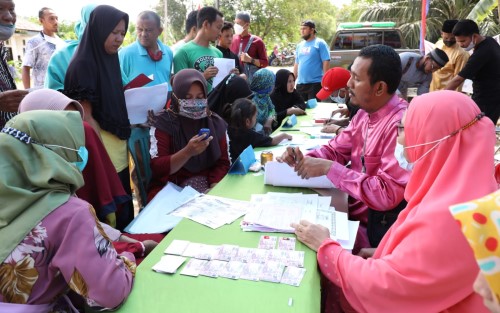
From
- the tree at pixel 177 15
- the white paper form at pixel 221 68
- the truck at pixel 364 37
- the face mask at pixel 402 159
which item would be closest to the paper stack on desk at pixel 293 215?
the face mask at pixel 402 159

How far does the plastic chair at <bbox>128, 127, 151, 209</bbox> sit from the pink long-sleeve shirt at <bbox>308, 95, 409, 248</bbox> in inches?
51.5

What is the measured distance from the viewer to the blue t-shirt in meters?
6.40

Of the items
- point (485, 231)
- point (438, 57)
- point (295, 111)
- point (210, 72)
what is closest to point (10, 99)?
point (210, 72)

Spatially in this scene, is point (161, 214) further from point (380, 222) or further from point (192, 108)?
point (380, 222)

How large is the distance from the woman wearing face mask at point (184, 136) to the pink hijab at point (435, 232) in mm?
1445

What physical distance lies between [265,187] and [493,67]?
12.4 feet

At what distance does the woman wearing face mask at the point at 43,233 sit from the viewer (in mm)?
1021

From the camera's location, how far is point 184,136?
8.41ft

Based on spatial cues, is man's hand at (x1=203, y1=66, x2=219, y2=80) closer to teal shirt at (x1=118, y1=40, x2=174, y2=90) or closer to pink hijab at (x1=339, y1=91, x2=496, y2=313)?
teal shirt at (x1=118, y1=40, x2=174, y2=90)

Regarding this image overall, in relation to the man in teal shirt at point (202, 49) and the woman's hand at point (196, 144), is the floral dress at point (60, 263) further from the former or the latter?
the man in teal shirt at point (202, 49)

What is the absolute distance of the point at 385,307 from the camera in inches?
47.2

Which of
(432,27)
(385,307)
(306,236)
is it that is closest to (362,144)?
(306,236)

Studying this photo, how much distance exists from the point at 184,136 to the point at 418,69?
3.60 m

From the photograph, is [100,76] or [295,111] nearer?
[100,76]
